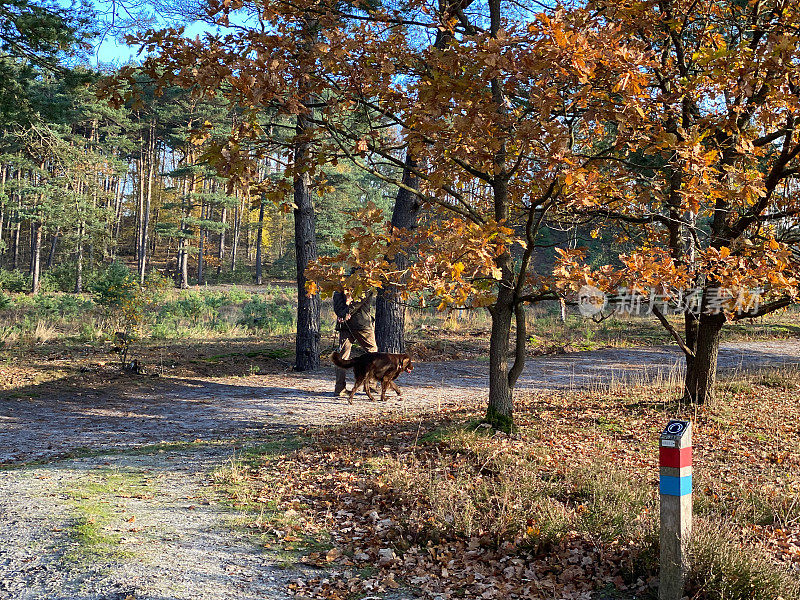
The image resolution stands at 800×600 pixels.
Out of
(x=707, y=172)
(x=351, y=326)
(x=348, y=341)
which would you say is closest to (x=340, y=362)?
(x=348, y=341)

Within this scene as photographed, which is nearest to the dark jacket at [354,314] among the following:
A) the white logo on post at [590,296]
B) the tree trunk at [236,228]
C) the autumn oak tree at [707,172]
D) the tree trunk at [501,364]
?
the tree trunk at [501,364]

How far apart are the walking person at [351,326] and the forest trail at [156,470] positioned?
0.86 metres

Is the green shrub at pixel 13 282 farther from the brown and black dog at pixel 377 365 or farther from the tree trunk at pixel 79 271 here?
the brown and black dog at pixel 377 365

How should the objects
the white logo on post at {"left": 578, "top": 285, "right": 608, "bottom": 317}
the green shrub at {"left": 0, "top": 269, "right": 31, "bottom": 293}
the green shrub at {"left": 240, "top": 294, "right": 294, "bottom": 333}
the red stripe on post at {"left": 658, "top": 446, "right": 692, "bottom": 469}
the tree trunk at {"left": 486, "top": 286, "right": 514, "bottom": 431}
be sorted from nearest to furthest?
1. the red stripe on post at {"left": 658, "top": 446, "right": 692, "bottom": 469}
2. the white logo on post at {"left": 578, "top": 285, "right": 608, "bottom": 317}
3. the tree trunk at {"left": 486, "top": 286, "right": 514, "bottom": 431}
4. the green shrub at {"left": 240, "top": 294, "right": 294, "bottom": 333}
5. the green shrub at {"left": 0, "top": 269, "right": 31, "bottom": 293}

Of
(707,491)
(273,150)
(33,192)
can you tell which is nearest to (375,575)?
(707,491)

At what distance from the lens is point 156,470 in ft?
22.2

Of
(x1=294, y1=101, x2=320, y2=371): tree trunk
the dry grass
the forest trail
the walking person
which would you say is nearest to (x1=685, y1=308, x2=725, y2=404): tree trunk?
the dry grass

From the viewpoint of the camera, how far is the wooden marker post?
3.81 meters

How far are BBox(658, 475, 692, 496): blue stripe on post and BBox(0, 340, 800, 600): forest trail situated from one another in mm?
2455

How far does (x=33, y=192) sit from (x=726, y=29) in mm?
33025

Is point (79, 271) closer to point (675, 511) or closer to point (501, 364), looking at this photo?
point (501, 364)

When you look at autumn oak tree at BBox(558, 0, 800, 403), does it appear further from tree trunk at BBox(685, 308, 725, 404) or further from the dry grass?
the dry grass

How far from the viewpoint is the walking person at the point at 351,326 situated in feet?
36.5

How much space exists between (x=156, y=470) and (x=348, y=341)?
4.94m
